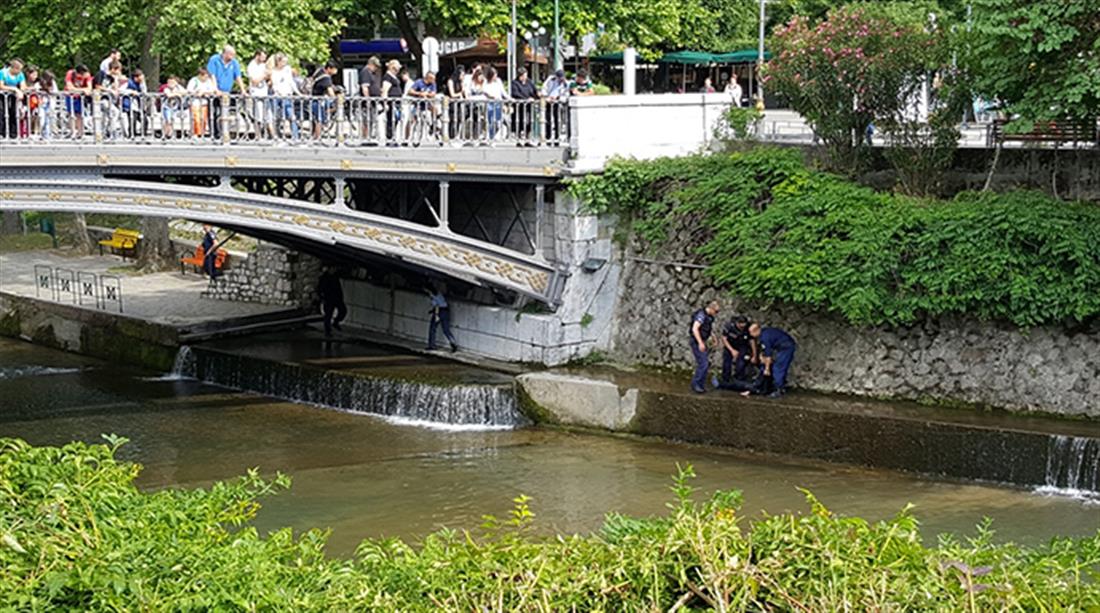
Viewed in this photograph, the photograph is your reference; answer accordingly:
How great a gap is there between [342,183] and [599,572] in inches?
577

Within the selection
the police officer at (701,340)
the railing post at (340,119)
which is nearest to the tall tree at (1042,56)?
the police officer at (701,340)

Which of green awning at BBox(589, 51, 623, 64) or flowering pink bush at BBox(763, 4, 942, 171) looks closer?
flowering pink bush at BBox(763, 4, 942, 171)

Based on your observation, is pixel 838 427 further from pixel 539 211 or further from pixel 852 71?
pixel 539 211

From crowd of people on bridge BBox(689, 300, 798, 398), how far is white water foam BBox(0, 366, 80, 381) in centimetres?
1096

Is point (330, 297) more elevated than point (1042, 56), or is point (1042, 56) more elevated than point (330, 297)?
point (1042, 56)

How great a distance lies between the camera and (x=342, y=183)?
22.8 metres

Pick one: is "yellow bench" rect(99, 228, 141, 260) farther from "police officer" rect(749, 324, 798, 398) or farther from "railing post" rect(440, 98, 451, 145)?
"police officer" rect(749, 324, 798, 398)

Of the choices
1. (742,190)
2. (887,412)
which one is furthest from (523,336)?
(887,412)

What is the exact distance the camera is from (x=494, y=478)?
65.8ft

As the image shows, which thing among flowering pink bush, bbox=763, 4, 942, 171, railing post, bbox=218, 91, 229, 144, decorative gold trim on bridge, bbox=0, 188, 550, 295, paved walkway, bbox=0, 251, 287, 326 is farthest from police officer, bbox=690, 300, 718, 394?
paved walkway, bbox=0, 251, 287, 326

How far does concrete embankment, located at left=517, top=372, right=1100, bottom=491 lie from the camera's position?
18859 millimetres

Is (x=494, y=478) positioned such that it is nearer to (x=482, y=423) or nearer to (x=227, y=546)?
(x=482, y=423)

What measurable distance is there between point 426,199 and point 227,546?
14213mm

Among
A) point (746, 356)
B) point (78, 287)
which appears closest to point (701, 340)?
point (746, 356)
